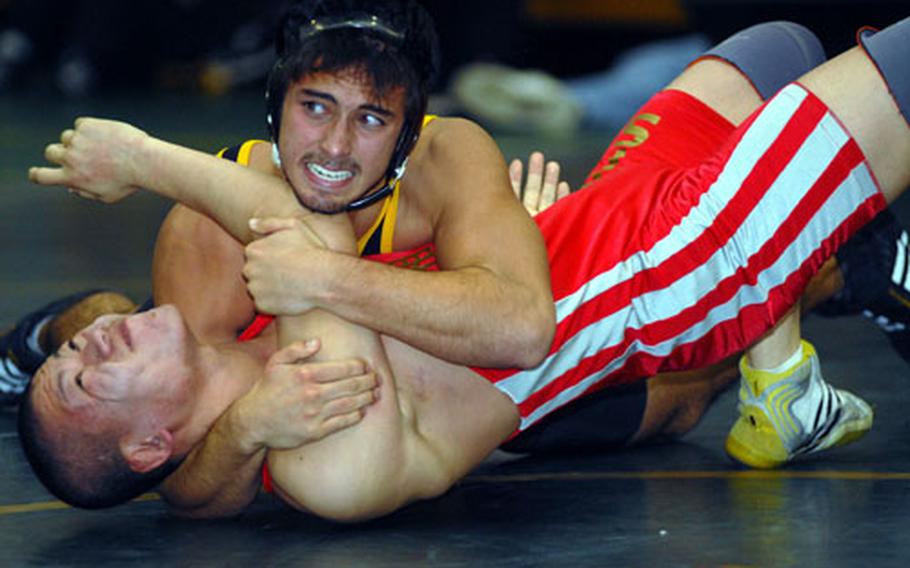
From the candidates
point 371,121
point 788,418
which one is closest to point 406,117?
point 371,121

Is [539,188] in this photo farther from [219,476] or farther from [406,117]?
[219,476]

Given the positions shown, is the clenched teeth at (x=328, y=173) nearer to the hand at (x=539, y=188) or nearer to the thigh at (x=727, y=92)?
the hand at (x=539, y=188)

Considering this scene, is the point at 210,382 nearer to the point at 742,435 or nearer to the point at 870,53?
the point at 742,435

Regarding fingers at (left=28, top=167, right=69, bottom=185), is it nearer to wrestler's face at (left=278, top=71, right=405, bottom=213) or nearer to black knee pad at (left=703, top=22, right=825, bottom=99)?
wrestler's face at (left=278, top=71, right=405, bottom=213)

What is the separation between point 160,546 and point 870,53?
1.53 metres

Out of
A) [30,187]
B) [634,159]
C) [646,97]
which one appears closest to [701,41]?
[646,97]

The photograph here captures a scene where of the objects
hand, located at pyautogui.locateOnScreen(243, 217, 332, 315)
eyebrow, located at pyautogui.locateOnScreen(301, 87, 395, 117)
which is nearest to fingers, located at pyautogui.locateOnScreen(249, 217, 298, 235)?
hand, located at pyautogui.locateOnScreen(243, 217, 332, 315)

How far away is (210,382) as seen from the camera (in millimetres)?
3049

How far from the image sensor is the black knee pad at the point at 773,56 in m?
3.70

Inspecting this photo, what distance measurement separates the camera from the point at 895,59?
10.5 feet

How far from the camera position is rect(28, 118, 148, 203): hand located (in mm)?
3203

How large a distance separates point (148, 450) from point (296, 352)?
32 centimetres

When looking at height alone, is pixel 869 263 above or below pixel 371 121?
below

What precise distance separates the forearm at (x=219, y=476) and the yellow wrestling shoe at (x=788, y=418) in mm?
956
